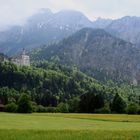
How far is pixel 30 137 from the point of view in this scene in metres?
28.7

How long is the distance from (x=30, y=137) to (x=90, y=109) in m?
113

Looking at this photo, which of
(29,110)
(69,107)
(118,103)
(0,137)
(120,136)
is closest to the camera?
(0,137)

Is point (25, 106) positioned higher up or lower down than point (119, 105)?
higher up

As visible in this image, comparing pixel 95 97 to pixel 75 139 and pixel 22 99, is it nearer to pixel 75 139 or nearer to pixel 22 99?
pixel 22 99

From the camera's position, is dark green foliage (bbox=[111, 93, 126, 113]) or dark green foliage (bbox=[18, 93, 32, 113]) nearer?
dark green foliage (bbox=[18, 93, 32, 113])

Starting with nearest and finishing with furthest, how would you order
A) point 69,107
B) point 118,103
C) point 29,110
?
point 29,110 → point 118,103 → point 69,107

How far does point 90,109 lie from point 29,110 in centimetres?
2615

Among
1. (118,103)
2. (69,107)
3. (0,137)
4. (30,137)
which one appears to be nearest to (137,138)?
(30,137)

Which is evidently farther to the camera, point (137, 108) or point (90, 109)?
point (90, 109)

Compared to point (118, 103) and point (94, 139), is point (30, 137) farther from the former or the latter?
point (118, 103)

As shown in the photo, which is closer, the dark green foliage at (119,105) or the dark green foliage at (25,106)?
the dark green foliage at (25,106)

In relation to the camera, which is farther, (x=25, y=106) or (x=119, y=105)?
(x=119, y=105)

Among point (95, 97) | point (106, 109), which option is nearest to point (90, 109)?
point (95, 97)

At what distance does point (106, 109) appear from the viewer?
128000mm
